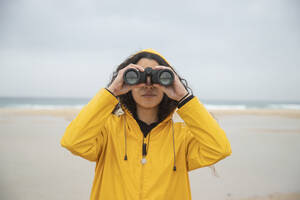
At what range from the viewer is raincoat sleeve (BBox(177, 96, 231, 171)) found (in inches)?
46.3

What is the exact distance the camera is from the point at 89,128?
1171 mm

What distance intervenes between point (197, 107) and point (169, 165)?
0.42 metres

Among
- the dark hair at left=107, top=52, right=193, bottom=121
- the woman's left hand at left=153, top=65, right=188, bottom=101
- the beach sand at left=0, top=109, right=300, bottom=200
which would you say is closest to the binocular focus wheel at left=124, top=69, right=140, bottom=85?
the woman's left hand at left=153, top=65, right=188, bottom=101

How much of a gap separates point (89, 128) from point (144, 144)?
1.22 feet

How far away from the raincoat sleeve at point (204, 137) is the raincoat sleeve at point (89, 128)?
50cm

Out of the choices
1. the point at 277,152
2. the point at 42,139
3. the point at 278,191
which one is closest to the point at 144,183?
the point at 278,191

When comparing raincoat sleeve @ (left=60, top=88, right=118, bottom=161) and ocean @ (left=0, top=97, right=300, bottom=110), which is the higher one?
raincoat sleeve @ (left=60, top=88, right=118, bottom=161)

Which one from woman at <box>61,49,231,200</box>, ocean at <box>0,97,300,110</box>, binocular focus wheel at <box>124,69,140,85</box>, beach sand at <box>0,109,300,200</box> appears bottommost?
ocean at <box>0,97,300,110</box>

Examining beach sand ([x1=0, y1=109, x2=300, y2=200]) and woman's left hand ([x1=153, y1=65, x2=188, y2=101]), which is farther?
beach sand ([x1=0, y1=109, x2=300, y2=200])

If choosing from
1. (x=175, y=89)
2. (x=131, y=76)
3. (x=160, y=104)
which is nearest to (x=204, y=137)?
(x=175, y=89)

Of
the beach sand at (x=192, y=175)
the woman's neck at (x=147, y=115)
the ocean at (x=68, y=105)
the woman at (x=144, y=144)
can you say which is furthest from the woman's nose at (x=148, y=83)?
the ocean at (x=68, y=105)

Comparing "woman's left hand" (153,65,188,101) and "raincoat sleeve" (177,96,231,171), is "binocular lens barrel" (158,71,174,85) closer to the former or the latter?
"woman's left hand" (153,65,188,101)

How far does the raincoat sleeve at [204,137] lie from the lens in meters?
1.18

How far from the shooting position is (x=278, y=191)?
332cm
